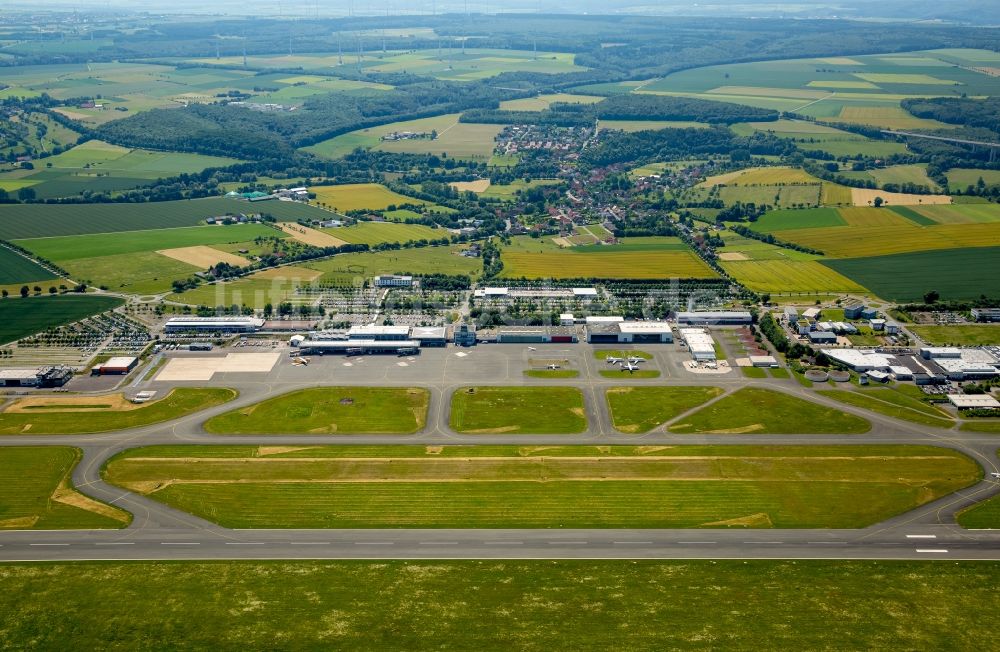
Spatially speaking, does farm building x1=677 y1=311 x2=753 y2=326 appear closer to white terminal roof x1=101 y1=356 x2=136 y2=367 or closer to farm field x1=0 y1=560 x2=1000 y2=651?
farm field x1=0 y1=560 x2=1000 y2=651

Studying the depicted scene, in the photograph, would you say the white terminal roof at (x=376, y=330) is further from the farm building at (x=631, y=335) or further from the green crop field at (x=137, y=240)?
the green crop field at (x=137, y=240)

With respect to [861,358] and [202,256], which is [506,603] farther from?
[202,256]

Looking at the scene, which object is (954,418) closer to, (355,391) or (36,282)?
(355,391)

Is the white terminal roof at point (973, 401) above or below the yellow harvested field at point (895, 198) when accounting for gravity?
below

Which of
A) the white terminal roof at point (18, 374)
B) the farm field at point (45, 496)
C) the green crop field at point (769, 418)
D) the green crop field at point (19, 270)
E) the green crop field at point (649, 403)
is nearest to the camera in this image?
the farm field at point (45, 496)

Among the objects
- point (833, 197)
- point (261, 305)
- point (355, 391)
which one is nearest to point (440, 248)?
point (261, 305)

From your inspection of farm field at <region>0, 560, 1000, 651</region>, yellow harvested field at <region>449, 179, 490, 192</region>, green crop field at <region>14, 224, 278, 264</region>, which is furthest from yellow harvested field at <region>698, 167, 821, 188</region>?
farm field at <region>0, 560, 1000, 651</region>

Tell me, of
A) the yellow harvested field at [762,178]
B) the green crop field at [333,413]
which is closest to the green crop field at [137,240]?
the green crop field at [333,413]
